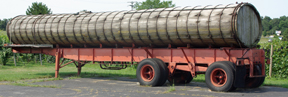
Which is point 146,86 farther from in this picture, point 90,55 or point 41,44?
point 41,44

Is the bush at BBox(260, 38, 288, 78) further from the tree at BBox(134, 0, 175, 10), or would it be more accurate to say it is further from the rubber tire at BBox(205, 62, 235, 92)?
the tree at BBox(134, 0, 175, 10)

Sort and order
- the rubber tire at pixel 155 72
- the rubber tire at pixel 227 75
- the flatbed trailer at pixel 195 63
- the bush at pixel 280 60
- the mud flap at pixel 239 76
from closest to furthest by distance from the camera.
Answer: the rubber tire at pixel 227 75
the mud flap at pixel 239 76
the flatbed trailer at pixel 195 63
the rubber tire at pixel 155 72
the bush at pixel 280 60

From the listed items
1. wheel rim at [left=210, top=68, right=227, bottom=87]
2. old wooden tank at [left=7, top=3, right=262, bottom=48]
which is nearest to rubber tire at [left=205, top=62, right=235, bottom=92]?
wheel rim at [left=210, top=68, right=227, bottom=87]

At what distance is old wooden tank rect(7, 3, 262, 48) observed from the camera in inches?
463

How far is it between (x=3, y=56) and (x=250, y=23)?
73.9 ft

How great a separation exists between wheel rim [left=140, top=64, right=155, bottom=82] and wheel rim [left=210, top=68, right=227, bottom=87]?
267cm

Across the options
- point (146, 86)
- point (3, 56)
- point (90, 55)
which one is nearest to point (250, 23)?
point (146, 86)

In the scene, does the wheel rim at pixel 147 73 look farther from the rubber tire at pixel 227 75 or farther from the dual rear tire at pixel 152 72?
the rubber tire at pixel 227 75

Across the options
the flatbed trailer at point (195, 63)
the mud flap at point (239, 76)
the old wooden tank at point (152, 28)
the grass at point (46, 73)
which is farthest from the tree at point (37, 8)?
the mud flap at point (239, 76)

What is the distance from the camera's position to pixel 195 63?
1273cm

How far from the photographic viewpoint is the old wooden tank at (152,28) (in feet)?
38.6

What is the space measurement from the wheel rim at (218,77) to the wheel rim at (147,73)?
267 centimetres

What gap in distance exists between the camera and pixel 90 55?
15.9 m

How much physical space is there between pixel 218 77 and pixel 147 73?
3097mm
